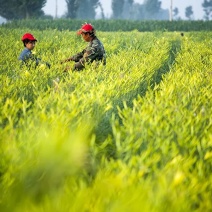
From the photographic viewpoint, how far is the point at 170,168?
1619 millimetres

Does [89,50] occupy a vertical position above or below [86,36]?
below

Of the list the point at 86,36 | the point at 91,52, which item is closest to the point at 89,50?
the point at 91,52

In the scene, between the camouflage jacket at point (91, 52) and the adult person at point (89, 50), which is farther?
the camouflage jacket at point (91, 52)

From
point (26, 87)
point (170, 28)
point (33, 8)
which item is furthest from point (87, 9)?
point (26, 87)

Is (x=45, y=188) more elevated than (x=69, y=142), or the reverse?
(x=69, y=142)

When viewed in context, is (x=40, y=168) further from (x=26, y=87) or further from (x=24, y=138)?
(x=26, y=87)

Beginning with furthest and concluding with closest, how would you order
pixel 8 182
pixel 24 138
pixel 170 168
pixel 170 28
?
pixel 170 28 < pixel 24 138 < pixel 170 168 < pixel 8 182

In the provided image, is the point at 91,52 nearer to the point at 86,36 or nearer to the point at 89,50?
the point at 89,50

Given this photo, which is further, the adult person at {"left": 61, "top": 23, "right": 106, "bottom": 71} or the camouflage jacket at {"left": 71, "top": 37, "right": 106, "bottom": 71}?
the camouflage jacket at {"left": 71, "top": 37, "right": 106, "bottom": 71}

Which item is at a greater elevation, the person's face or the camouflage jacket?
the person's face

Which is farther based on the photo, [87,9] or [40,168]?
[87,9]

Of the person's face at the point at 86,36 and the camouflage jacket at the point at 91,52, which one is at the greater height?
the person's face at the point at 86,36

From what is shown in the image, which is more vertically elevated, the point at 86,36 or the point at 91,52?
the point at 86,36

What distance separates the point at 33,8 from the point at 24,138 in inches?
1694
